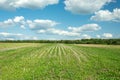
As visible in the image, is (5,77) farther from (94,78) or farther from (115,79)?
(115,79)

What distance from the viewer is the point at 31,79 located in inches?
589

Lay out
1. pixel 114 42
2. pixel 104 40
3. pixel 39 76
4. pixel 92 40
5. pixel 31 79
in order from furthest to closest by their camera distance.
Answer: pixel 92 40, pixel 104 40, pixel 114 42, pixel 39 76, pixel 31 79

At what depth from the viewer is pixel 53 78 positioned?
1533cm

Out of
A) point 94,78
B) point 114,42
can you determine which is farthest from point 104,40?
point 94,78

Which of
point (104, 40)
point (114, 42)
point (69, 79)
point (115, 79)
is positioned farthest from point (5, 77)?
point (104, 40)

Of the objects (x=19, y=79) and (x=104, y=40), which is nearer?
(x=19, y=79)

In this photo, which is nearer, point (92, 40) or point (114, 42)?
point (114, 42)

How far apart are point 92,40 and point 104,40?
1320 centimetres

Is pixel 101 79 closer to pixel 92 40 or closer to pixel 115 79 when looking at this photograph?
pixel 115 79

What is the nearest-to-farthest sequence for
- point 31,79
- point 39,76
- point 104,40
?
point 31,79 → point 39,76 → point 104,40

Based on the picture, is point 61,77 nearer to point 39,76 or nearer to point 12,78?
point 39,76

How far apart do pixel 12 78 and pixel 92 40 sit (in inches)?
5356

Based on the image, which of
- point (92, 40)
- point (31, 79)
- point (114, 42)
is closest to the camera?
point (31, 79)

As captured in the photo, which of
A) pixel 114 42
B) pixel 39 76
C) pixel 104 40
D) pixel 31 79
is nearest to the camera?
pixel 31 79
